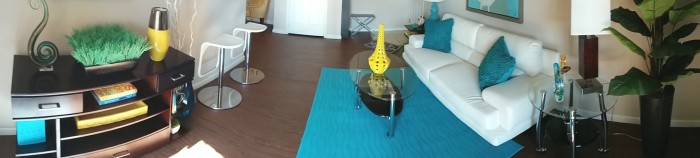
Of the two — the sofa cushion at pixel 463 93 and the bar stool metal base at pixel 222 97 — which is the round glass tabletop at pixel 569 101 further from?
the bar stool metal base at pixel 222 97

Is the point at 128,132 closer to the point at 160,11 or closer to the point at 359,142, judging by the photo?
the point at 160,11

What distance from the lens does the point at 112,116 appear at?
2754mm

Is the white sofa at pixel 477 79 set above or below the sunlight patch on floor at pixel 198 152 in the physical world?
above

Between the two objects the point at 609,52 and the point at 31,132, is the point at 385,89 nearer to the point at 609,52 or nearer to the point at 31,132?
the point at 609,52

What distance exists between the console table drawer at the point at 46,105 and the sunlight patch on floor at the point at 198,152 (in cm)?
70

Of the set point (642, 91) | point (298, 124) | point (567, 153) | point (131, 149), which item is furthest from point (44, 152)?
point (642, 91)

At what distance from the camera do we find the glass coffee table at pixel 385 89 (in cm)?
339

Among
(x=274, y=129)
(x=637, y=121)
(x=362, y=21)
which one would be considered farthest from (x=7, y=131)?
(x=362, y=21)

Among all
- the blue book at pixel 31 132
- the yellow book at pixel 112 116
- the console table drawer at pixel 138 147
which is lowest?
the console table drawer at pixel 138 147

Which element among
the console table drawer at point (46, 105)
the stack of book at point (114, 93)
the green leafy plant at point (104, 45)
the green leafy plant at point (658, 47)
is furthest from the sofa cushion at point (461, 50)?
the console table drawer at point (46, 105)

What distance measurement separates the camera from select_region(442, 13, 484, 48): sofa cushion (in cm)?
453

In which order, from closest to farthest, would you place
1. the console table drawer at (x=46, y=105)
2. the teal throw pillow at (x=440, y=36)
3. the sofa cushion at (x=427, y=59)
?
the console table drawer at (x=46, y=105)
the sofa cushion at (x=427, y=59)
the teal throw pillow at (x=440, y=36)

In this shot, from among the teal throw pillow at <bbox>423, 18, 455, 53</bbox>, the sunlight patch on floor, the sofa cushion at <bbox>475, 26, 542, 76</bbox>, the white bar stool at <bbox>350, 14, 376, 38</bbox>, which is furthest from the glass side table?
the white bar stool at <bbox>350, 14, 376, 38</bbox>

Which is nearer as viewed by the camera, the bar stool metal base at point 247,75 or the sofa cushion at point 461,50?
the sofa cushion at point 461,50
